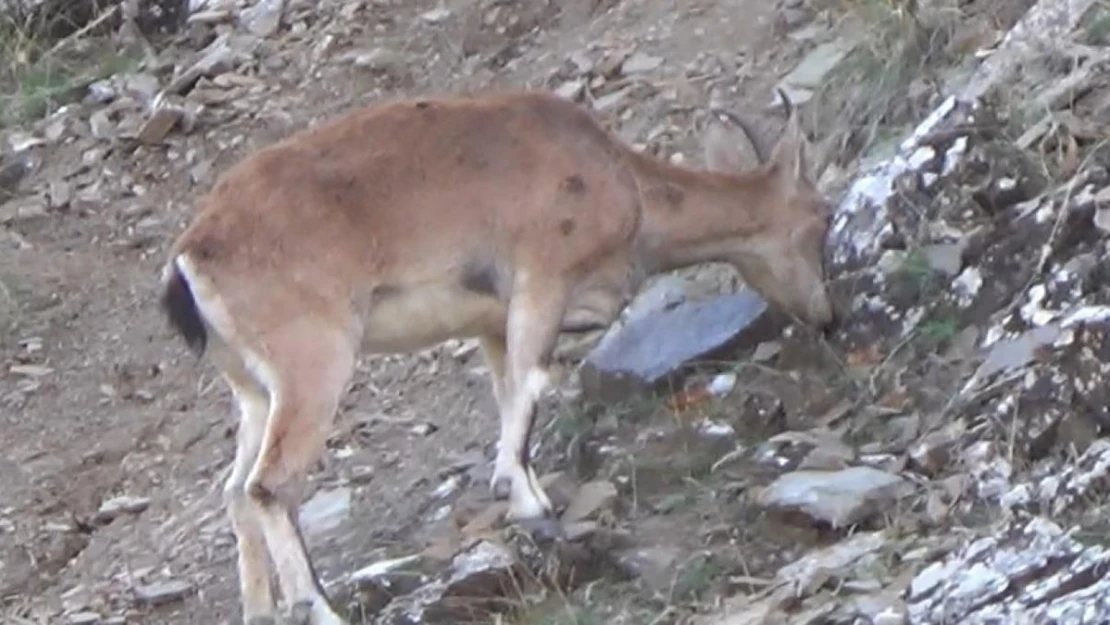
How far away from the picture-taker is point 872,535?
7.10 meters

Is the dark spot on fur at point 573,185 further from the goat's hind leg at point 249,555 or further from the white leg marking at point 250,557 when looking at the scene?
the white leg marking at point 250,557

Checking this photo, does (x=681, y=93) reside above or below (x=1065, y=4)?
below

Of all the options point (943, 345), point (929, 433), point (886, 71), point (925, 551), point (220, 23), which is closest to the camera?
point (925, 551)

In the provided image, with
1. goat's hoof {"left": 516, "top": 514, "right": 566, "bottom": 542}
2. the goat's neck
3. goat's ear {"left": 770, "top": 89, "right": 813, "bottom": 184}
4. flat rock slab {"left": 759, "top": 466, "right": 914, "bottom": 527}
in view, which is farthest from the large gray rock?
goat's ear {"left": 770, "top": 89, "right": 813, "bottom": 184}

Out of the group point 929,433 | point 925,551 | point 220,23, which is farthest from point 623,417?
point 220,23

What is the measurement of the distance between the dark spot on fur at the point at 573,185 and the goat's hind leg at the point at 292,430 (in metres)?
1.07

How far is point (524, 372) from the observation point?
8.24 metres

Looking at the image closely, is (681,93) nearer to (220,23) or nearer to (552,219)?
(552,219)

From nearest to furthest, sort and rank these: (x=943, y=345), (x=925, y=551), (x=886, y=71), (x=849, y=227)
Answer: (x=925, y=551), (x=943, y=345), (x=849, y=227), (x=886, y=71)

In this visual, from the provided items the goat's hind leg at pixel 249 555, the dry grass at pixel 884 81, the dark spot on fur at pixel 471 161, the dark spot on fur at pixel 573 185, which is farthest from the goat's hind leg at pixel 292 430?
the dry grass at pixel 884 81

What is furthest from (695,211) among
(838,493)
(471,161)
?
(838,493)

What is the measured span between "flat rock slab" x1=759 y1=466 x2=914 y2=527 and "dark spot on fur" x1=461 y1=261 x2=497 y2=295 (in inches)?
48.4

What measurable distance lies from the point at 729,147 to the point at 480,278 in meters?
1.50

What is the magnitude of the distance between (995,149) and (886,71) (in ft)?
4.24
